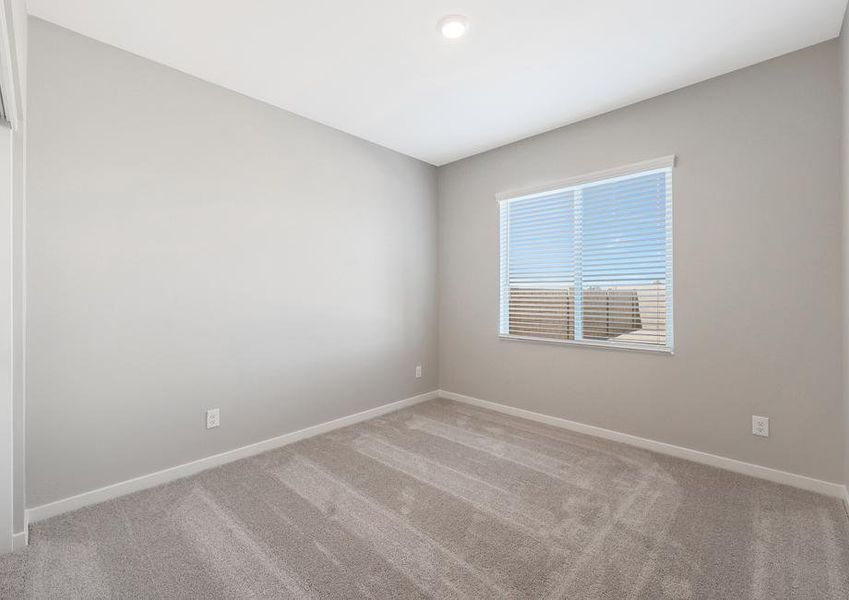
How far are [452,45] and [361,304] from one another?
81.8 inches

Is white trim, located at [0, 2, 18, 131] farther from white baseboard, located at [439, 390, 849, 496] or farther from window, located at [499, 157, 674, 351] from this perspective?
white baseboard, located at [439, 390, 849, 496]

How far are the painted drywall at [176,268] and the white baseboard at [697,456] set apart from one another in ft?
4.84

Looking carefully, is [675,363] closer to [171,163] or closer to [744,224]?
[744,224]

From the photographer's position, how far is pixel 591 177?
3.08 metres

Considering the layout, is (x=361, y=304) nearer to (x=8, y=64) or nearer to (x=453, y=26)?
(x=453, y=26)

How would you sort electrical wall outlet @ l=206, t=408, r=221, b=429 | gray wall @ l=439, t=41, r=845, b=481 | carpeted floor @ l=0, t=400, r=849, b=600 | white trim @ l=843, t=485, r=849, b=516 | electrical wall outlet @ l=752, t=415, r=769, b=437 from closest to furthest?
1. carpeted floor @ l=0, t=400, r=849, b=600
2. white trim @ l=843, t=485, r=849, b=516
3. gray wall @ l=439, t=41, r=845, b=481
4. electrical wall outlet @ l=752, t=415, r=769, b=437
5. electrical wall outlet @ l=206, t=408, r=221, b=429

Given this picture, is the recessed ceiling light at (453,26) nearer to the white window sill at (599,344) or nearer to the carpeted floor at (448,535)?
the white window sill at (599,344)

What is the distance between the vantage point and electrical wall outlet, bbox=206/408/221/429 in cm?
257

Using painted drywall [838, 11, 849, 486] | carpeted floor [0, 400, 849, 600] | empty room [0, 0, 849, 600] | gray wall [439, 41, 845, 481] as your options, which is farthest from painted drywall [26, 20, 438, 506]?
painted drywall [838, 11, 849, 486]

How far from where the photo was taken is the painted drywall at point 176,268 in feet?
6.62

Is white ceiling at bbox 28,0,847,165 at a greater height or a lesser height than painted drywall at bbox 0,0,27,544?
greater

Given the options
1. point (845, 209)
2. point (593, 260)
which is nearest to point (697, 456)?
point (593, 260)

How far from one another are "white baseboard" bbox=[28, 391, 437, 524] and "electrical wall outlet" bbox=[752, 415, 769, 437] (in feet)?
8.97

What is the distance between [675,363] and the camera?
8.93 feet
